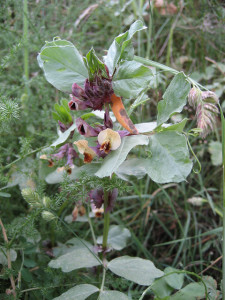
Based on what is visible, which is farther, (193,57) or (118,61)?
(193,57)

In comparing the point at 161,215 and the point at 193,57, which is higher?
the point at 193,57

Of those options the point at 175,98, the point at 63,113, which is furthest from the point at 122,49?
the point at 63,113

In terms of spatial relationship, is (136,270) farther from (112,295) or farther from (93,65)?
(93,65)

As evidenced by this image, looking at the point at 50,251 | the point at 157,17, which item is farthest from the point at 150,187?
the point at 157,17

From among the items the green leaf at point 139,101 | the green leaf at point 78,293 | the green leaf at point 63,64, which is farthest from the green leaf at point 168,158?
the green leaf at point 78,293

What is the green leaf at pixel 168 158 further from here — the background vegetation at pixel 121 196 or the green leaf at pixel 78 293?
the green leaf at pixel 78 293

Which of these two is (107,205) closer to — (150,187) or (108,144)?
(108,144)
